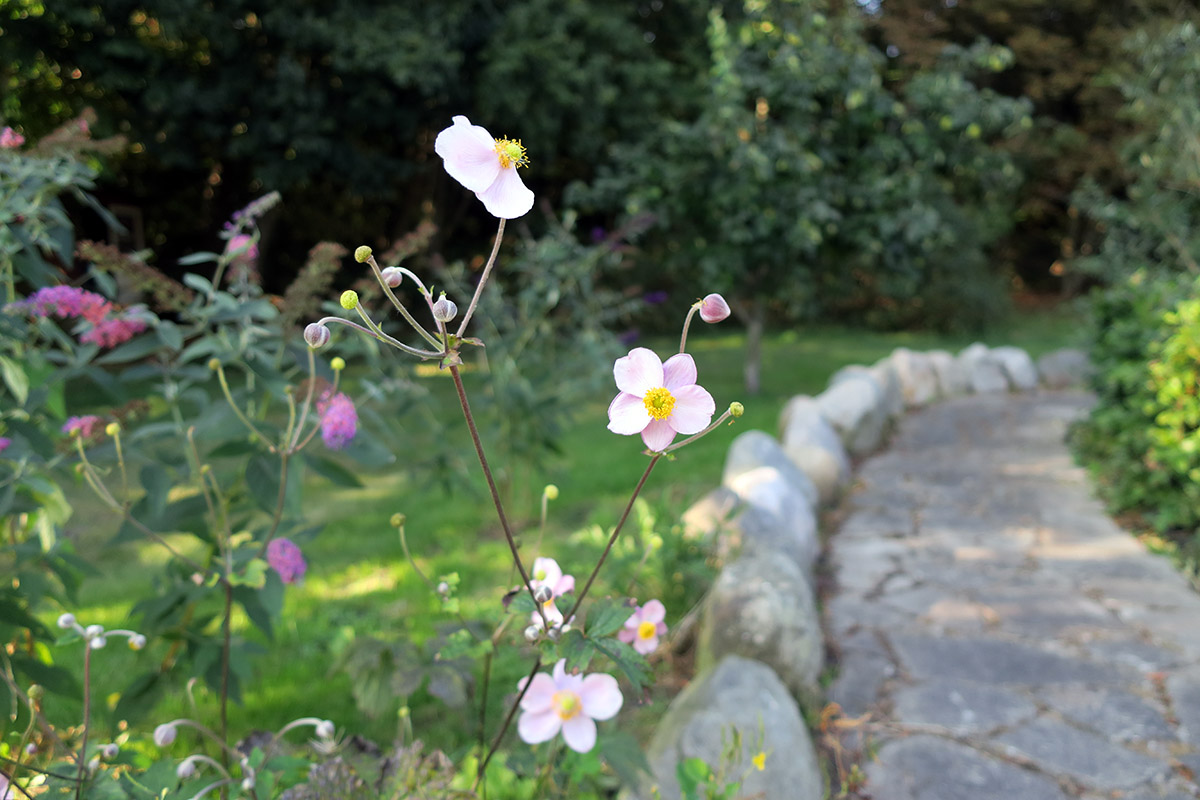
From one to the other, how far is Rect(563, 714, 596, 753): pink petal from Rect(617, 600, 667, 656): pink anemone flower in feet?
0.56

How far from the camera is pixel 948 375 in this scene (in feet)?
21.8

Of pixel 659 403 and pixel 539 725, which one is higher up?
pixel 659 403

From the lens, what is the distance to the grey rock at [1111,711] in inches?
79.4

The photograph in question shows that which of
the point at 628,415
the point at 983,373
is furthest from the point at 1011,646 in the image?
the point at 983,373

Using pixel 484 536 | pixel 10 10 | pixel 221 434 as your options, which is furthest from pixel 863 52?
pixel 10 10

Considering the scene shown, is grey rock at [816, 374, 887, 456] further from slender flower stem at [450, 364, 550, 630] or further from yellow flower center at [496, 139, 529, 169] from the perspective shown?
yellow flower center at [496, 139, 529, 169]

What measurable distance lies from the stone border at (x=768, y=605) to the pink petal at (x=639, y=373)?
3.18 feet

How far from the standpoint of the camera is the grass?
2.10 metres

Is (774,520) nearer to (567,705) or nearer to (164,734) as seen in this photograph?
(567,705)

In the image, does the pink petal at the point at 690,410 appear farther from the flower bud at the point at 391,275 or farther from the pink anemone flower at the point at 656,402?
the flower bud at the point at 391,275

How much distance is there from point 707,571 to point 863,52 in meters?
4.95

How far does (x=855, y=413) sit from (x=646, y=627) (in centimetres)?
375

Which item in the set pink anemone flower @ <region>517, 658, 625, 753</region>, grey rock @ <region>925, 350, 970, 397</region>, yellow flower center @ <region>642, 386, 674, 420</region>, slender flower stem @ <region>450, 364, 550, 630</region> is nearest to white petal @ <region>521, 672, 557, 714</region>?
pink anemone flower @ <region>517, 658, 625, 753</region>

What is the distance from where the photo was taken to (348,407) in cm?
140
